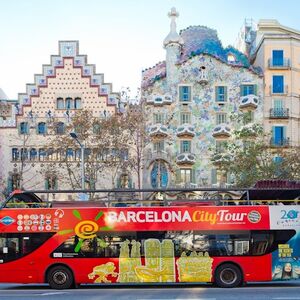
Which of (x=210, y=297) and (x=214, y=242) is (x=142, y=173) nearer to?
(x=214, y=242)

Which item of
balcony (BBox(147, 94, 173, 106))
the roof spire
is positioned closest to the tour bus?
balcony (BBox(147, 94, 173, 106))

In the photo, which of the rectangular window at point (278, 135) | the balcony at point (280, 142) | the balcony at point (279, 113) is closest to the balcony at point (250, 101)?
the balcony at point (279, 113)

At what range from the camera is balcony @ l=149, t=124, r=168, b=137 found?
143 ft

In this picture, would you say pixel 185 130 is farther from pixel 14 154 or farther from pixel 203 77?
pixel 14 154

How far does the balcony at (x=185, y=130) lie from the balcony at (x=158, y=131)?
3.69 feet

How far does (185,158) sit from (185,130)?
2280 mm

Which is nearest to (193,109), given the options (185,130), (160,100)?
(185,130)

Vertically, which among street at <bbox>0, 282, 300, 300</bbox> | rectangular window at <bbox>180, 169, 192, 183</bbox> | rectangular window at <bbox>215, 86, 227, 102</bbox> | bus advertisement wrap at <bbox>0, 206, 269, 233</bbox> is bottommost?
street at <bbox>0, 282, 300, 300</bbox>

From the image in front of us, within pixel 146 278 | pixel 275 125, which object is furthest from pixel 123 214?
pixel 275 125

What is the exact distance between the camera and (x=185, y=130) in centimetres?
4384

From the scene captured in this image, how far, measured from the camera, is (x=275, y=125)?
1745 inches

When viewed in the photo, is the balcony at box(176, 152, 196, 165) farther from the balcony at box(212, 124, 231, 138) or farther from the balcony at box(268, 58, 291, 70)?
the balcony at box(268, 58, 291, 70)

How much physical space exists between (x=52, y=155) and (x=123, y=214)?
26183 mm

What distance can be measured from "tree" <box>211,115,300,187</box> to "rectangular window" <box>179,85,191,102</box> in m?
5.27
